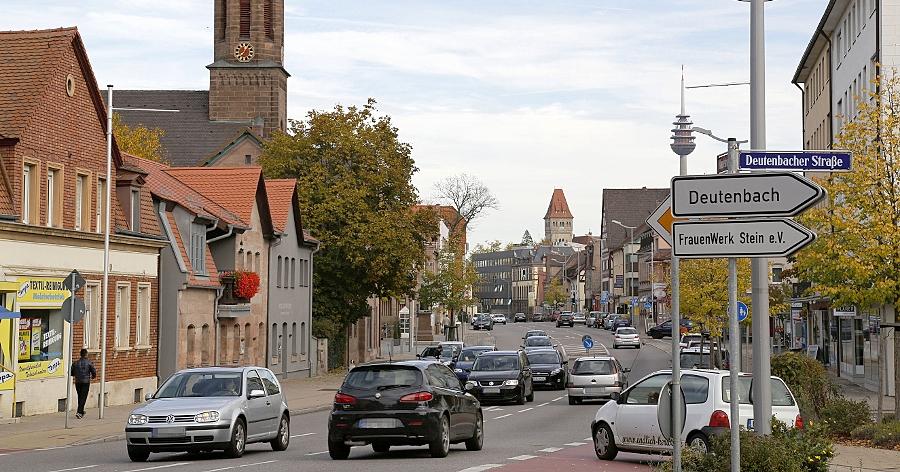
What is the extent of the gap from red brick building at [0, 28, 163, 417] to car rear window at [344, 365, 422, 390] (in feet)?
37.0

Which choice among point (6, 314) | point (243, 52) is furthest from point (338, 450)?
point (243, 52)

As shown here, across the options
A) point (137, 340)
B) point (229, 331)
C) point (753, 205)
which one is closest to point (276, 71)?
point (229, 331)

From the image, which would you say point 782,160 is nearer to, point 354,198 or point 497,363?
point 497,363

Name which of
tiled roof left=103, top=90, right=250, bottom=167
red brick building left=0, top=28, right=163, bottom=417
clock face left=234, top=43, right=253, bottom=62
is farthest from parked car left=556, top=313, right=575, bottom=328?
red brick building left=0, top=28, right=163, bottom=417

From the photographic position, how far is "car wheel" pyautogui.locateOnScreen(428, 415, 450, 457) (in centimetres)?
2088

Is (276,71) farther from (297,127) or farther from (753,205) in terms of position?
(753,205)

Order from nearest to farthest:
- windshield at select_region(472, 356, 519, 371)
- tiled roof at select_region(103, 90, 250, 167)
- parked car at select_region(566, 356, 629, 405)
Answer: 1. windshield at select_region(472, 356, 519, 371)
2. parked car at select_region(566, 356, 629, 405)
3. tiled roof at select_region(103, 90, 250, 167)

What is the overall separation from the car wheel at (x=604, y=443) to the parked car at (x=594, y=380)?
64.3 ft

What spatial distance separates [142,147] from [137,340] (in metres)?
38.3

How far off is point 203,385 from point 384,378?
129 inches

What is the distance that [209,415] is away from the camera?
21.1m

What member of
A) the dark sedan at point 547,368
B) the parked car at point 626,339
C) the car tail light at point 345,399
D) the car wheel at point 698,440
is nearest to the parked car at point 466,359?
the dark sedan at point 547,368

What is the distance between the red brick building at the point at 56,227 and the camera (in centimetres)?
3241

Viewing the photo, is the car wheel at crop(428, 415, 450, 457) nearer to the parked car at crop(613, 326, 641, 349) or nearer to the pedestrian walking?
the pedestrian walking
